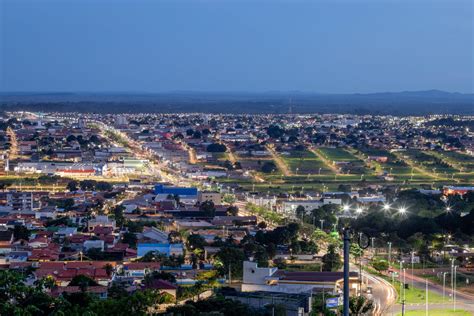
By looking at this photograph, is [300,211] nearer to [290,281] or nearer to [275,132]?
[290,281]

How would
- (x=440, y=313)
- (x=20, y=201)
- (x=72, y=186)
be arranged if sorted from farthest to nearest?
(x=72, y=186)
(x=20, y=201)
(x=440, y=313)

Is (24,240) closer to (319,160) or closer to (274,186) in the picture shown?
(274,186)

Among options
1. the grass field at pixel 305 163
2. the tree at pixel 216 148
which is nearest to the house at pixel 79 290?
the grass field at pixel 305 163

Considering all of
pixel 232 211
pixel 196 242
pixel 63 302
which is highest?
pixel 63 302

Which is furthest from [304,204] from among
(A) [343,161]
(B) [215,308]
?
(A) [343,161]

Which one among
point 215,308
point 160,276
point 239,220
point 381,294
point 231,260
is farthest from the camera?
point 239,220
